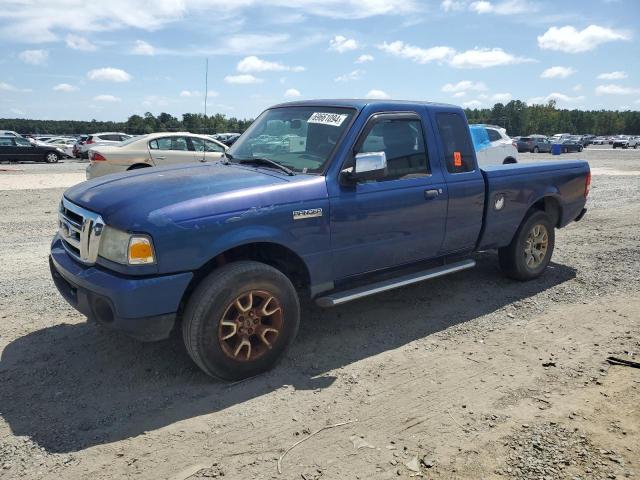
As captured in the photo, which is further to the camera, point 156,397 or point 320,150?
point 320,150

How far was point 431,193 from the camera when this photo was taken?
14.9 ft

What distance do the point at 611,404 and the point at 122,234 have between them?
11.0 feet

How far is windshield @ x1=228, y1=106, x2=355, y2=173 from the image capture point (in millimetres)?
4172

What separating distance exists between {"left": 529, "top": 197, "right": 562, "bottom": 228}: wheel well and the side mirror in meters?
2.78

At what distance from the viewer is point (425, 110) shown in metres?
4.77

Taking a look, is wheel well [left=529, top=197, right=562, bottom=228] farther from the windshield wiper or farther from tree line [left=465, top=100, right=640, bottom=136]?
tree line [left=465, top=100, right=640, bottom=136]

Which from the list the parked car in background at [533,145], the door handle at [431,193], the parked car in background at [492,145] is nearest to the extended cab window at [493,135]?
the parked car in background at [492,145]

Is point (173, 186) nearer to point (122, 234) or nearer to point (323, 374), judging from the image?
point (122, 234)

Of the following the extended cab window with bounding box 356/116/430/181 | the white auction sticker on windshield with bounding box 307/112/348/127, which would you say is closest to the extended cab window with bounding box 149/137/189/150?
the white auction sticker on windshield with bounding box 307/112/348/127

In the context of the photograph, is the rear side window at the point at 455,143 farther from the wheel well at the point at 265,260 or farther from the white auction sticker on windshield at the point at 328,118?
the wheel well at the point at 265,260

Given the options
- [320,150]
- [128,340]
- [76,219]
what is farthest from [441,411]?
[76,219]

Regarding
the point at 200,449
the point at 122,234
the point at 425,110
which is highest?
the point at 425,110

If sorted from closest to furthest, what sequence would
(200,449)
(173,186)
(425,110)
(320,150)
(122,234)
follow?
1. (200,449)
2. (122,234)
3. (173,186)
4. (320,150)
5. (425,110)

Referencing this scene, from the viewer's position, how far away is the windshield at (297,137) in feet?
13.7
